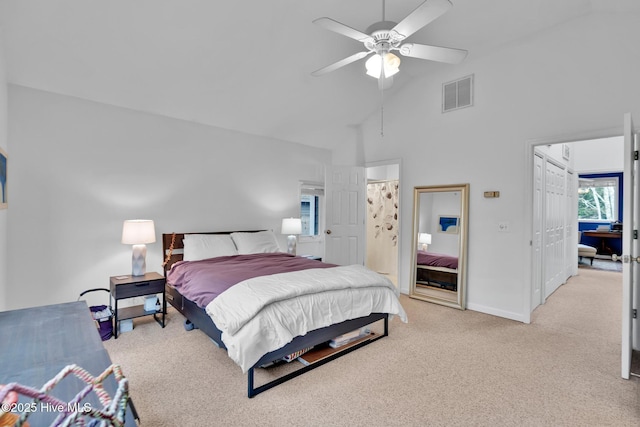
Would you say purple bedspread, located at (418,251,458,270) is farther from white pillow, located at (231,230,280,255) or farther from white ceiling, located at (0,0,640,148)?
white ceiling, located at (0,0,640,148)

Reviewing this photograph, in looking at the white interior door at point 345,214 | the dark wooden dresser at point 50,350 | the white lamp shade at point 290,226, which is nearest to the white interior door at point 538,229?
the white interior door at point 345,214

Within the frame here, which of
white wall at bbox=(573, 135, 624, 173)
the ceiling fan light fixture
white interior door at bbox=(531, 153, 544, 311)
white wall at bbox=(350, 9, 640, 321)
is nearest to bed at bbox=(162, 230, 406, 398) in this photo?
white wall at bbox=(350, 9, 640, 321)

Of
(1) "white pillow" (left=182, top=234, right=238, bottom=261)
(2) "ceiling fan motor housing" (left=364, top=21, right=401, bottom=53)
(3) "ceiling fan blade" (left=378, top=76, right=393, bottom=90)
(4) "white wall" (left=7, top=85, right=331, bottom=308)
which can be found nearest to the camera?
(2) "ceiling fan motor housing" (left=364, top=21, right=401, bottom=53)

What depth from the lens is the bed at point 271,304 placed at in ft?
7.08

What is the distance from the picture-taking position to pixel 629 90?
9.87ft

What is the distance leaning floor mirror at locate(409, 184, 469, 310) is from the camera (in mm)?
4129

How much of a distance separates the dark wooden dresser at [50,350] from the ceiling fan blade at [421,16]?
2.47 meters

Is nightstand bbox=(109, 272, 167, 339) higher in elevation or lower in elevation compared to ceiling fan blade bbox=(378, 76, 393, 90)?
lower

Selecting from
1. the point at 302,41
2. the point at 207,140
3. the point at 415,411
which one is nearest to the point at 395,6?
the point at 302,41

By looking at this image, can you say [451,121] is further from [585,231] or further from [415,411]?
[585,231]

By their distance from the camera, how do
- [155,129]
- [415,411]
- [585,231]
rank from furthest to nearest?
1. [585,231]
2. [155,129]
3. [415,411]

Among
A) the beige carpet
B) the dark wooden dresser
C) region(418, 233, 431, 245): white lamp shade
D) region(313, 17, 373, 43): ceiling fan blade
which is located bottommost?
the beige carpet

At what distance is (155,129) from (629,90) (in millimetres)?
5066

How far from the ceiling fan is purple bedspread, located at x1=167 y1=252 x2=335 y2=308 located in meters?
1.94
